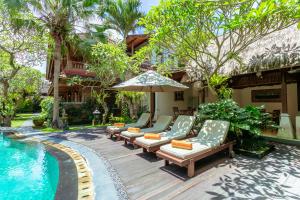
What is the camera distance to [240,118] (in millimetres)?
6078

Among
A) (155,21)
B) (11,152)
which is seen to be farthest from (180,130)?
(11,152)

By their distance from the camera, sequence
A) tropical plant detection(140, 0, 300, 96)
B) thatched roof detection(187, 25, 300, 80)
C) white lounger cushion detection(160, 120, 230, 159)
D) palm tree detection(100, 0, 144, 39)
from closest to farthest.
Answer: white lounger cushion detection(160, 120, 230, 159)
tropical plant detection(140, 0, 300, 96)
thatched roof detection(187, 25, 300, 80)
palm tree detection(100, 0, 144, 39)

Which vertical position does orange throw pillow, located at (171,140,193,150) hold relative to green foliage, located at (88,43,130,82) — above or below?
below

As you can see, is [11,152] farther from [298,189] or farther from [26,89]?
[26,89]

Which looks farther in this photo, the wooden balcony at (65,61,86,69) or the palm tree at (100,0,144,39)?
the wooden balcony at (65,61,86,69)

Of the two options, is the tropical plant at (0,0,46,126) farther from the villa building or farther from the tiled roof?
the villa building

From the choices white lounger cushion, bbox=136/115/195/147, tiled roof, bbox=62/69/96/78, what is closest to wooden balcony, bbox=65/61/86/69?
tiled roof, bbox=62/69/96/78

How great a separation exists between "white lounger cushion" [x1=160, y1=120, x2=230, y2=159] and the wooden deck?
523 millimetres

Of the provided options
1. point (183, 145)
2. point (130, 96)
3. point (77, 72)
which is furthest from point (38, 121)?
point (183, 145)

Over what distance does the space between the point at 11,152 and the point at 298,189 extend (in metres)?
9.89

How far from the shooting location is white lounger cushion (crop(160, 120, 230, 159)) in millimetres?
4586

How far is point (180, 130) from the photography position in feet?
23.5

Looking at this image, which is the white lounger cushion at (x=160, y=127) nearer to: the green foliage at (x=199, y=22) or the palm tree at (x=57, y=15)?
the green foliage at (x=199, y=22)

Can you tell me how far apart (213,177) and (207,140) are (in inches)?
59.8
